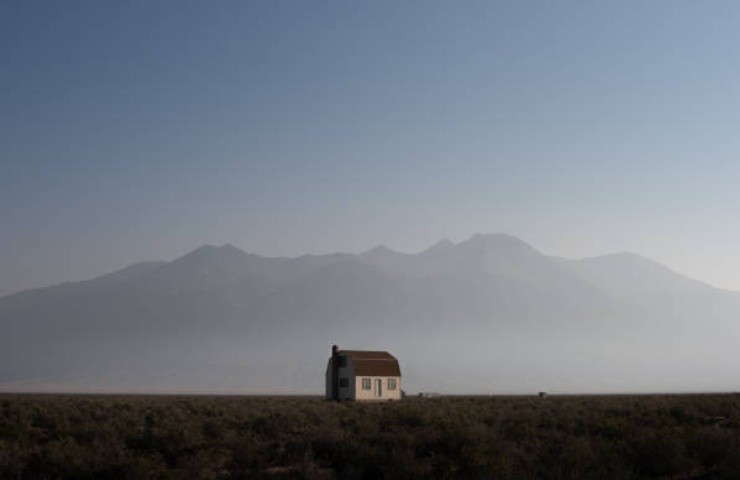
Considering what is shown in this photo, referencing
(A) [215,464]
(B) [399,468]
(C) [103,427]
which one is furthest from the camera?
(C) [103,427]

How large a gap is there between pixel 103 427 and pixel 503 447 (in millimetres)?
13581

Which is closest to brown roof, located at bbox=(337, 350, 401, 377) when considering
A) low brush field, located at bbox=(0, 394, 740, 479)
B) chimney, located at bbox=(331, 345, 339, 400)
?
chimney, located at bbox=(331, 345, 339, 400)

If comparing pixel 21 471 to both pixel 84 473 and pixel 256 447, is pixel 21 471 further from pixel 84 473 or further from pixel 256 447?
pixel 256 447

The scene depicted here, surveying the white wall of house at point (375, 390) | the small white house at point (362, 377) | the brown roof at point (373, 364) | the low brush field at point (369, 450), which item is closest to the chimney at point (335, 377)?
the small white house at point (362, 377)

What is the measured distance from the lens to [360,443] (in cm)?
2300

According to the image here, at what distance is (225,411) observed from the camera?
37.4 meters

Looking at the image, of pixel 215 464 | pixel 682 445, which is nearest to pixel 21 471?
pixel 215 464

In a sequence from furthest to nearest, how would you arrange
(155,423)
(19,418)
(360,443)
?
(19,418)
(155,423)
(360,443)

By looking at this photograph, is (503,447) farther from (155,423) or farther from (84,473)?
(155,423)

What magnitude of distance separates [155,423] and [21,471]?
980 centimetres

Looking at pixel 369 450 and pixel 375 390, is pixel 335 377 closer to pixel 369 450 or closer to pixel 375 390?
pixel 375 390

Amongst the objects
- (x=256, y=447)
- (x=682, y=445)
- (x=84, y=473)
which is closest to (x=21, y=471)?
(x=84, y=473)

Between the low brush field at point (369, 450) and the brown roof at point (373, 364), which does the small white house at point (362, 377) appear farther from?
the low brush field at point (369, 450)

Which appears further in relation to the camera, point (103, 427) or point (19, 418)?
point (19, 418)
